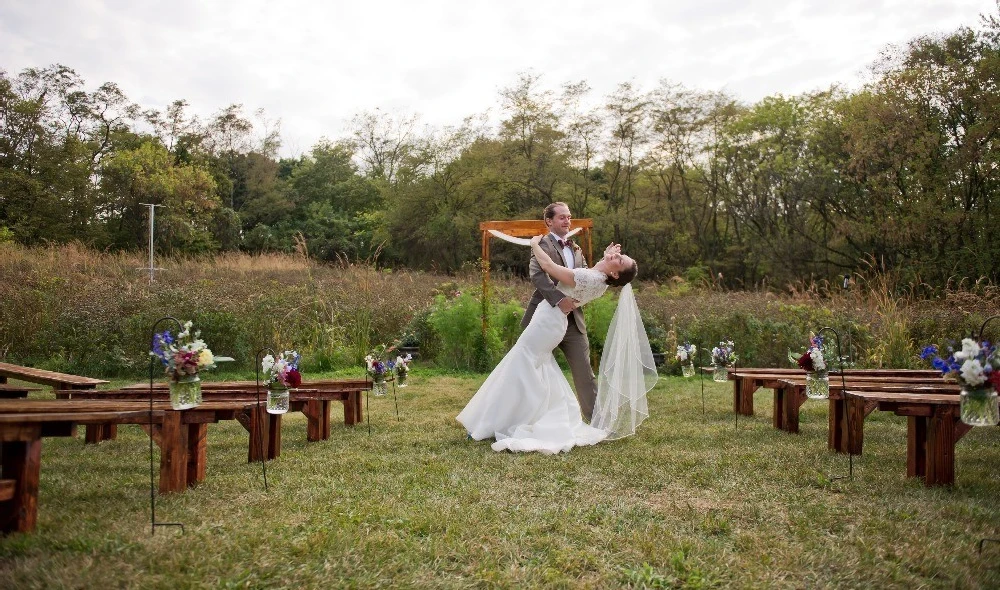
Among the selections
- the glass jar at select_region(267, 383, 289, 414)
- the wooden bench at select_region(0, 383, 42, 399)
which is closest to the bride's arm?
the glass jar at select_region(267, 383, 289, 414)

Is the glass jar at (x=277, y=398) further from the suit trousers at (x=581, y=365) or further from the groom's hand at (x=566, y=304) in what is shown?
the suit trousers at (x=581, y=365)

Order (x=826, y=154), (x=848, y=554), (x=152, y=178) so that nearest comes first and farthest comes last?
(x=848, y=554)
(x=826, y=154)
(x=152, y=178)

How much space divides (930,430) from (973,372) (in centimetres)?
103

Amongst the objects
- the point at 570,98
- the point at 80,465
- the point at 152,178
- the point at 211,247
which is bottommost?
the point at 80,465

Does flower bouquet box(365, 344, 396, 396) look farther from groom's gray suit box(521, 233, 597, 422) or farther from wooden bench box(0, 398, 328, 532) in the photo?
wooden bench box(0, 398, 328, 532)

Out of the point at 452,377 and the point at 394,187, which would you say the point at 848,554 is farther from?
the point at 394,187

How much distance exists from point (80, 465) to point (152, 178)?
25.6 m

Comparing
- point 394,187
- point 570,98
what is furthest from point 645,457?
point 394,187

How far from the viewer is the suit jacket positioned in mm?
6375

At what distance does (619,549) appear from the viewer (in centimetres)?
331

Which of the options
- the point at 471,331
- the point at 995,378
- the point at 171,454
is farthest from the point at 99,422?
the point at 471,331

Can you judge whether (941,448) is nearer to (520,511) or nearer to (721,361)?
(520,511)

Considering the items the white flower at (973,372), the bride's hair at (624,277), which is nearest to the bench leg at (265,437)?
the bride's hair at (624,277)

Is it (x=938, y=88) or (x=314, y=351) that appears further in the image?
(x=938, y=88)
